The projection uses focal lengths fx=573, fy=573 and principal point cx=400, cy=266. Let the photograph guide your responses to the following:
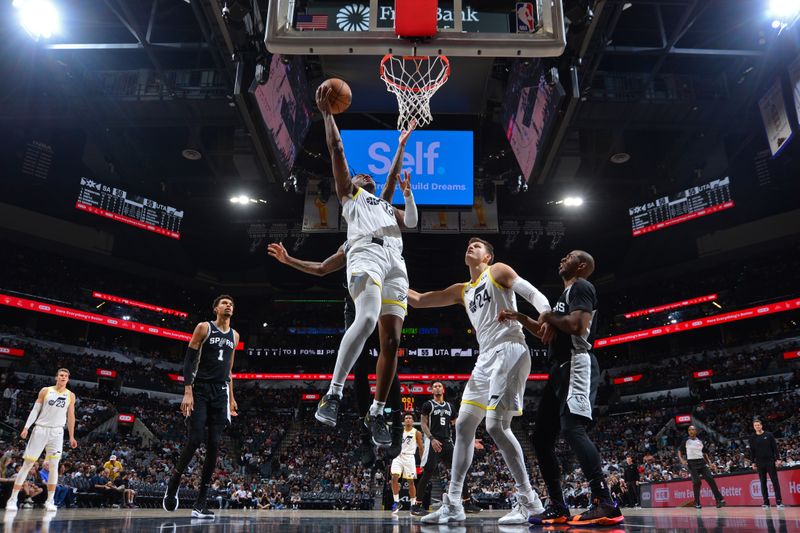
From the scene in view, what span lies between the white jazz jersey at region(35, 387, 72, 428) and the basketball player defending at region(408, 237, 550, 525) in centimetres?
644

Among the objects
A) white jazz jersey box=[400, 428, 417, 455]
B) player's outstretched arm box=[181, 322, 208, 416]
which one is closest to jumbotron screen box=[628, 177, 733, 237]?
white jazz jersey box=[400, 428, 417, 455]

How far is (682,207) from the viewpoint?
2053 cm

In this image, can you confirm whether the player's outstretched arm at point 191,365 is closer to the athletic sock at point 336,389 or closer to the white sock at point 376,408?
the athletic sock at point 336,389

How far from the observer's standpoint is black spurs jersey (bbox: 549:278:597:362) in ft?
14.9

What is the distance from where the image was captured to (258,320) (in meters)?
34.9

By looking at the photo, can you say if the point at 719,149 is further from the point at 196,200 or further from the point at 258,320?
the point at 258,320

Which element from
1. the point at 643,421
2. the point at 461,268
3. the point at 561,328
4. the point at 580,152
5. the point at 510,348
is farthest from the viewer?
the point at 643,421

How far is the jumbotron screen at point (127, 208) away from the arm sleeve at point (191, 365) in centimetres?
1670

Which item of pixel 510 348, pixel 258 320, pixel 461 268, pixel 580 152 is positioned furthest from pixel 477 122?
pixel 258 320

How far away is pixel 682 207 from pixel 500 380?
726 inches

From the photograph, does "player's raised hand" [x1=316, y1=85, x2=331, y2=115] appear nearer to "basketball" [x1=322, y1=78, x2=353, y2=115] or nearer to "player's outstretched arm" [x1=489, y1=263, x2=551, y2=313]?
"basketball" [x1=322, y1=78, x2=353, y2=115]

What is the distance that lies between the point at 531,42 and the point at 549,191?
15.7 meters

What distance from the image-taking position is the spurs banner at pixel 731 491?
11234 millimetres

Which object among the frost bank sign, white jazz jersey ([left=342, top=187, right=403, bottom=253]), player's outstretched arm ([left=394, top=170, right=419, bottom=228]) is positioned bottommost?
white jazz jersey ([left=342, top=187, right=403, bottom=253])
